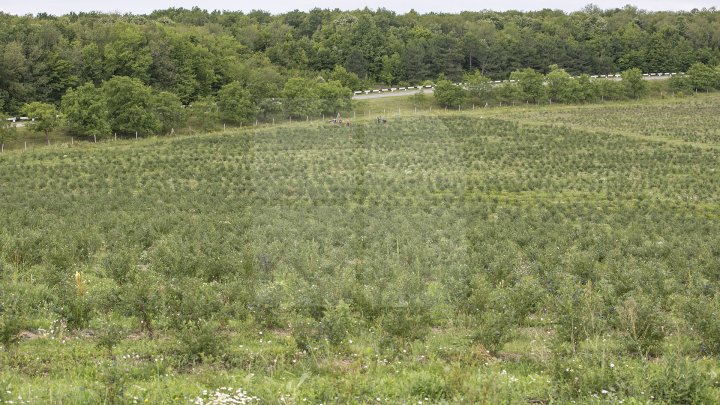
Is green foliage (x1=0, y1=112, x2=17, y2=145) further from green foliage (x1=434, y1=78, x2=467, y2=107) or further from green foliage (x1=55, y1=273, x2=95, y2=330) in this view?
green foliage (x1=434, y1=78, x2=467, y2=107)

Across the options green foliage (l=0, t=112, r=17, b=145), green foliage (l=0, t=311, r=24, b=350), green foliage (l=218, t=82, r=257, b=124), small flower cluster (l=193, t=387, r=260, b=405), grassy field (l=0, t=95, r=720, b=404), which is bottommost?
grassy field (l=0, t=95, r=720, b=404)

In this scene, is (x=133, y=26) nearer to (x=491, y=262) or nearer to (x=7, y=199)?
(x=7, y=199)

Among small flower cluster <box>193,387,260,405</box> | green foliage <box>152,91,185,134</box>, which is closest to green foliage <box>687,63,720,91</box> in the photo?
green foliage <box>152,91,185,134</box>

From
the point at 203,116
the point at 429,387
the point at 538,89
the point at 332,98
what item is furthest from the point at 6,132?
the point at 538,89

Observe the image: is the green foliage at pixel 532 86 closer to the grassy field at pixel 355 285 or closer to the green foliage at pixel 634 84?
the green foliage at pixel 634 84

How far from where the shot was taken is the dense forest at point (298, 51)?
5700 centimetres

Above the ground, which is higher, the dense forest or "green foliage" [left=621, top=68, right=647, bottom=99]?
the dense forest

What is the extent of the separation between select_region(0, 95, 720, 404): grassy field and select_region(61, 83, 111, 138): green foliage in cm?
824

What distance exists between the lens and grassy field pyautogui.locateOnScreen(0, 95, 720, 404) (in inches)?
354

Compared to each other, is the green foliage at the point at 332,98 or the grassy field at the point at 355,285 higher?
the green foliage at the point at 332,98

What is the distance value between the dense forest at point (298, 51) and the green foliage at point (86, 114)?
285mm

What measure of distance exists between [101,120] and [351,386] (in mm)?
43800

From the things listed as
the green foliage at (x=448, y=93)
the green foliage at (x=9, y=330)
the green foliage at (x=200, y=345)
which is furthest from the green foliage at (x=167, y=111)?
the green foliage at (x=200, y=345)

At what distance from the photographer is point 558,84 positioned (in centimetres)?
7312
